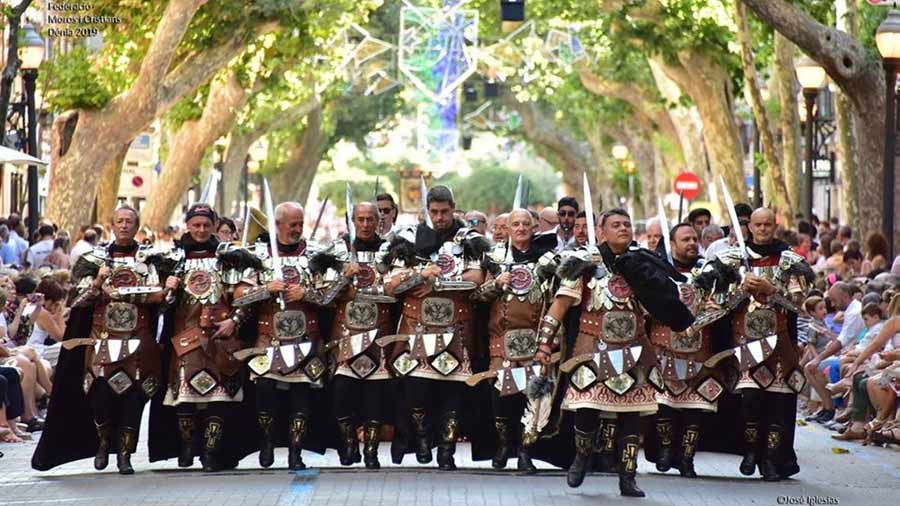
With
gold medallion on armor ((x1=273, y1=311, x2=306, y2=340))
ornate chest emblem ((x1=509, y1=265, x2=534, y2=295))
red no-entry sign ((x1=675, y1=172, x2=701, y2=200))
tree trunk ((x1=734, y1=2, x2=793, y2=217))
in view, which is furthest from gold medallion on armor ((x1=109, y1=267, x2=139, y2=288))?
red no-entry sign ((x1=675, y1=172, x2=701, y2=200))

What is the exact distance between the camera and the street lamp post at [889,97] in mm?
22484

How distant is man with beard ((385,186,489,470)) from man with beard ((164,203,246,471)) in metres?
1.08

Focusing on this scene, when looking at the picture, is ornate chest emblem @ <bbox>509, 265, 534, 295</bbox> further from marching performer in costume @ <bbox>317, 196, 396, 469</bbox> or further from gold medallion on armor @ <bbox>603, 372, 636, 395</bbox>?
gold medallion on armor @ <bbox>603, 372, 636, 395</bbox>

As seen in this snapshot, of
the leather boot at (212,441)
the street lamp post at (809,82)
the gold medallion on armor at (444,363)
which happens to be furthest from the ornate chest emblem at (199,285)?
the street lamp post at (809,82)

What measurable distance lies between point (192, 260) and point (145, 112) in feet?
65.5

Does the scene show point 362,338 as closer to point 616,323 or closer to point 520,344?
point 520,344

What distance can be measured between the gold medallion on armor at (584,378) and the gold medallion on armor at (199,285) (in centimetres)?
262

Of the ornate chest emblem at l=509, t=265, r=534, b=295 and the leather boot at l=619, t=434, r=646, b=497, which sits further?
the ornate chest emblem at l=509, t=265, r=534, b=295

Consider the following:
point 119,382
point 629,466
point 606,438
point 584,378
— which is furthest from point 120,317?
point 629,466

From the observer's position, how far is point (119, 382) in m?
13.9

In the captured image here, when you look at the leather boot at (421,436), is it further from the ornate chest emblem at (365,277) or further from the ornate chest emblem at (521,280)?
the ornate chest emblem at (521,280)

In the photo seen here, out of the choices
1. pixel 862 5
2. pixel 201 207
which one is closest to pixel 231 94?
pixel 862 5

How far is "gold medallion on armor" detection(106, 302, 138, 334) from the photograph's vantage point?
45.4 feet

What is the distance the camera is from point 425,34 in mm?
44281
